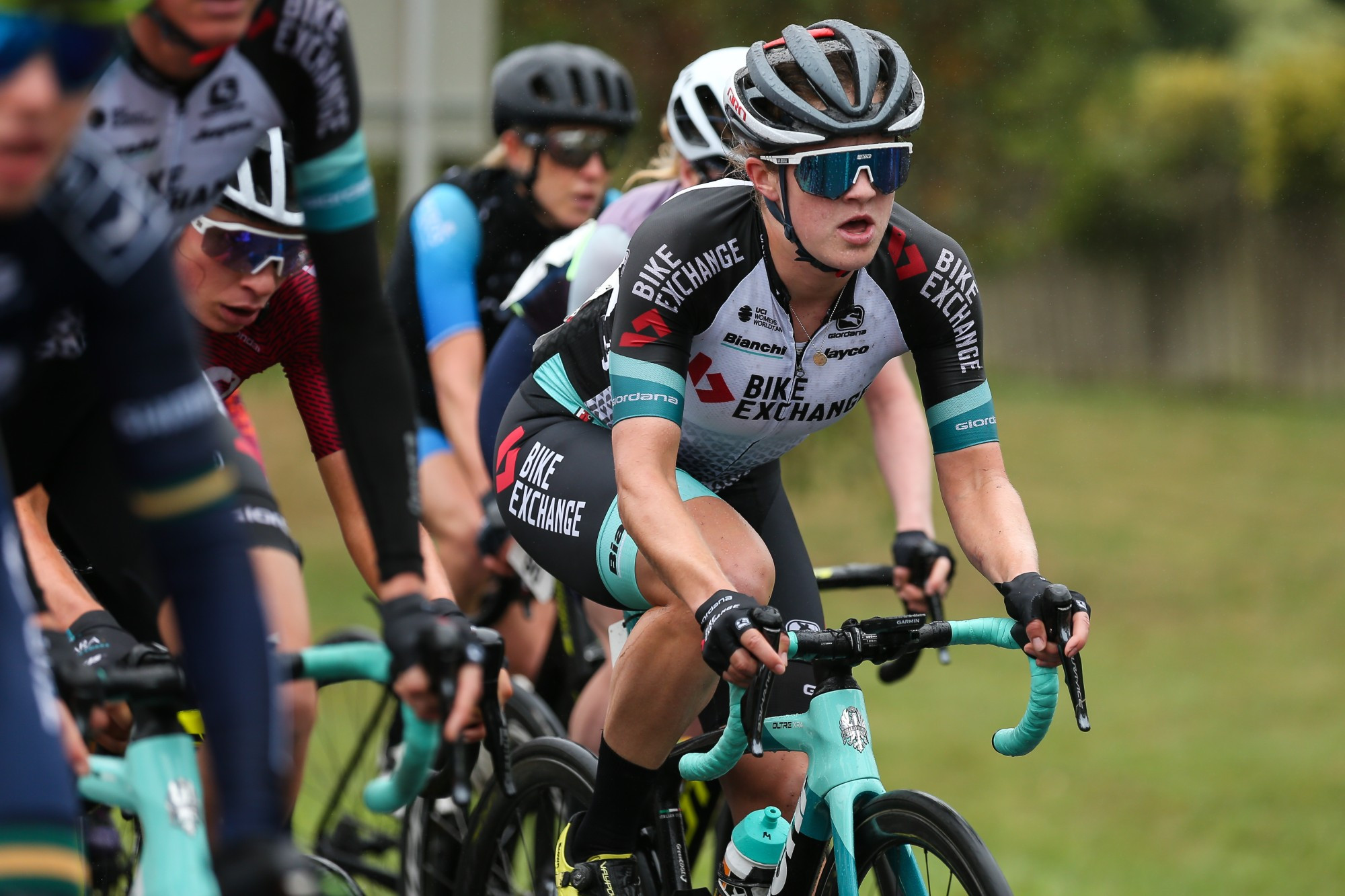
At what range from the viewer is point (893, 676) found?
173 inches

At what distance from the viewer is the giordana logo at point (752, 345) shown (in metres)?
3.83

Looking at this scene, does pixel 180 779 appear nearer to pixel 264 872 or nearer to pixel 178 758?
pixel 178 758

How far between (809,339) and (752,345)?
0.14 metres

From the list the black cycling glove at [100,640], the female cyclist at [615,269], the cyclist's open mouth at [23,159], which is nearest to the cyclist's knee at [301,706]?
the black cycling glove at [100,640]

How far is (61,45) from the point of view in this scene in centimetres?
209

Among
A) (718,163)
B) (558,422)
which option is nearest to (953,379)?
(558,422)

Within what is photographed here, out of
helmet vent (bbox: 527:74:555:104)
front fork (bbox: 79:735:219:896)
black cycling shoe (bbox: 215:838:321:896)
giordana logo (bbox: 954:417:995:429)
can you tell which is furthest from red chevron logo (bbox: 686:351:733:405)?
helmet vent (bbox: 527:74:555:104)

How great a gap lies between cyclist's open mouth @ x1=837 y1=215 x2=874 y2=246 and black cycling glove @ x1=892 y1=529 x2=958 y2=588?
46.8 inches

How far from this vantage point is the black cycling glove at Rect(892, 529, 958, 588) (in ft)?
Answer: 14.9

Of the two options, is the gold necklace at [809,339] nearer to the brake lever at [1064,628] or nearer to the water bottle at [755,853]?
the brake lever at [1064,628]

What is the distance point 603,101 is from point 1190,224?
82.1ft

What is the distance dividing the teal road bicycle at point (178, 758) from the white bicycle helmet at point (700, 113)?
270cm

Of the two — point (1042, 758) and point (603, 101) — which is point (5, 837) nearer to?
point (603, 101)

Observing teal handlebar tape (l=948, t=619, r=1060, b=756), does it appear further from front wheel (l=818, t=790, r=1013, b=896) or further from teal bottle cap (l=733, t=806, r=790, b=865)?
teal bottle cap (l=733, t=806, r=790, b=865)
